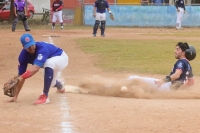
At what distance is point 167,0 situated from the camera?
3991 centimetres

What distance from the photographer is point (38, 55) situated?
7.77 meters

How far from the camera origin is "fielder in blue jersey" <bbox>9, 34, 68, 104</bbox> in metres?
7.70

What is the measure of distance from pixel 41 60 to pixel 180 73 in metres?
2.53

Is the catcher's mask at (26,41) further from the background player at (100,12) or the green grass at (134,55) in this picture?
the background player at (100,12)

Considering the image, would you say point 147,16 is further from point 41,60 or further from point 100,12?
point 41,60

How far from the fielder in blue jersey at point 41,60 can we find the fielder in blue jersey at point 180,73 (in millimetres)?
1549

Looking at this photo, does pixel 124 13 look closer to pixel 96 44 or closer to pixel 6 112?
pixel 96 44

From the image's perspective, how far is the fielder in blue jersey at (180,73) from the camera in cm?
866

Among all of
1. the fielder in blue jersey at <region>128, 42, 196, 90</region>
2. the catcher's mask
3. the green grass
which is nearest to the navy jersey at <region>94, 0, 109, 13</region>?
the green grass

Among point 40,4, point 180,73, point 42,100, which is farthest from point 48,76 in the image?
point 40,4

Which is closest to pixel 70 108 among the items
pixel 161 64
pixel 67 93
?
pixel 67 93

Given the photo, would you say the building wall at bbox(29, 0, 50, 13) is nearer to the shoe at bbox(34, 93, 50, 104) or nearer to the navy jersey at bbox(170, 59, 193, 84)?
the navy jersey at bbox(170, 59, 193, 84)

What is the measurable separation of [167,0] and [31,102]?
33042 mm

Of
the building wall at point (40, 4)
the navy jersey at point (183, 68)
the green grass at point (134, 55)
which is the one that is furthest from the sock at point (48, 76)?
the building wall at point (40, 4)
